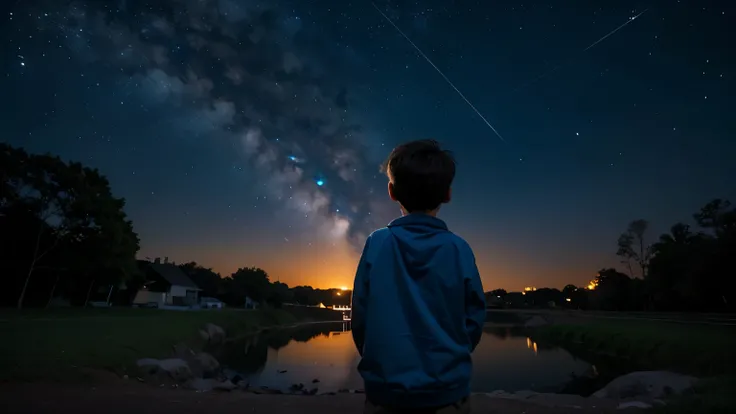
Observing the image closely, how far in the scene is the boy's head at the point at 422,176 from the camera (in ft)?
7.36

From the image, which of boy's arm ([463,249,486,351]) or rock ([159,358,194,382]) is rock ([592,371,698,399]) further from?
boy's arm ([463,249,486,351])

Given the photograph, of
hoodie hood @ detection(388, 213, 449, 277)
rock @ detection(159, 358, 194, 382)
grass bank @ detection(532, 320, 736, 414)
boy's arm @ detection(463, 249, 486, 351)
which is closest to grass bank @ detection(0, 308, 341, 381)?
rock @ detection(159, 358, 194, 382)

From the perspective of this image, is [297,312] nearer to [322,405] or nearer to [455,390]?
[322,405]

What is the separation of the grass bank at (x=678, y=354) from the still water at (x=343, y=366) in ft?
7.18

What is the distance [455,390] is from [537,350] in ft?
144

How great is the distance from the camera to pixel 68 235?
4122 cm

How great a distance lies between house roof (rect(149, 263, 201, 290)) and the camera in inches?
2844

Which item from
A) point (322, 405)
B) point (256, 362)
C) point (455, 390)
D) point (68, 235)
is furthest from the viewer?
point (68, 235)

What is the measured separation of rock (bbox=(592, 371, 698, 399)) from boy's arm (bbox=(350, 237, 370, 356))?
648 inches

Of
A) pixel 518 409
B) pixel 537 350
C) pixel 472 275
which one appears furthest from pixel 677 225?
pixel 472 275

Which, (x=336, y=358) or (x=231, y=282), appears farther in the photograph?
(x=231, y=282)

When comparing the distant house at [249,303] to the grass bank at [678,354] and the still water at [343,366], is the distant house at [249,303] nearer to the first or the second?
the still water at [343,366]

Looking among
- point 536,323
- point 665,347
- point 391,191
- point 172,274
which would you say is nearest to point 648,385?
point 665,347

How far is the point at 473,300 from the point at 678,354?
2562cm
